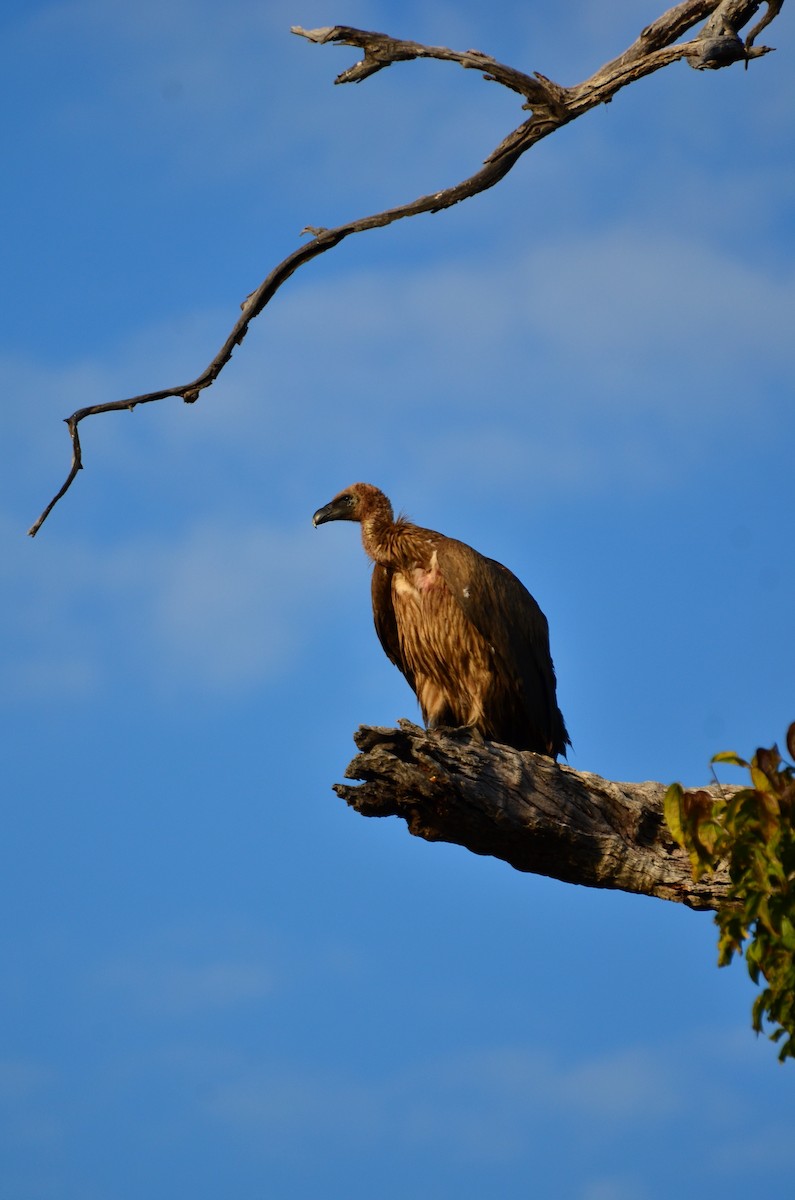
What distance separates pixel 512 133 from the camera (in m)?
7.52

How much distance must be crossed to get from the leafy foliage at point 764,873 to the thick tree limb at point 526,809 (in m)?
1.47

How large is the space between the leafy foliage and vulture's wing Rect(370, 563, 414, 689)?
455 cm

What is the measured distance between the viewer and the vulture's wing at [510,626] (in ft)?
31.2

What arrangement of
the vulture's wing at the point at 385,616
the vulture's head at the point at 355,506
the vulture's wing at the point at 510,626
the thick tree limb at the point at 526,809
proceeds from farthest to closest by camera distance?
the vulture's head at the point at 355,506, the vulture's wing at the point at 385,616, the vulture's wing at the point at 510,626, the thick tree limb at the point at 526,809

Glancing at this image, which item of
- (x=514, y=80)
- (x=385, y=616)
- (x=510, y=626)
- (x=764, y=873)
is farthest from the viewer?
(x=385, y=616)

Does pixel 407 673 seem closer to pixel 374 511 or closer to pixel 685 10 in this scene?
pixel 374 511

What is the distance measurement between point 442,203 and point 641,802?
10.5 ft

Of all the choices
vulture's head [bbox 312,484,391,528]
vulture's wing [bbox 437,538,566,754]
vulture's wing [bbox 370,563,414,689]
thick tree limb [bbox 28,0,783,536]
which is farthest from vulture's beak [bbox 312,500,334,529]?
thick tree limb [bbox 28,0,783,536]

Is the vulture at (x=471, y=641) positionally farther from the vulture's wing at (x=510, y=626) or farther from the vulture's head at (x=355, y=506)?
the vulture's head at (x=355, y=506)

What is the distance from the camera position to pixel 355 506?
1070cm

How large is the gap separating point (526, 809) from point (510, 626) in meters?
2.43

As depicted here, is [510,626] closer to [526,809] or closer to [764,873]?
[526,809]

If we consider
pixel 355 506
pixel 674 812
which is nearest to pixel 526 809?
pixel 674 812

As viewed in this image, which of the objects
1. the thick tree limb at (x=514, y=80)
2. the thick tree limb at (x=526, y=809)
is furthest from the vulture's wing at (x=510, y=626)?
the thick tree limb at (x=514, y=80)
